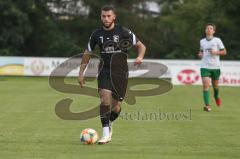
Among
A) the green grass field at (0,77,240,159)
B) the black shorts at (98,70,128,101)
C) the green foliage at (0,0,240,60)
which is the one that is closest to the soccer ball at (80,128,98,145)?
the green grass field at (0,77,240,159)

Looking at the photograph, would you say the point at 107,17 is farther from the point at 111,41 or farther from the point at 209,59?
the point at 209,59

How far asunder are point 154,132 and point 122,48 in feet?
7.66

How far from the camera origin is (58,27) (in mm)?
58625

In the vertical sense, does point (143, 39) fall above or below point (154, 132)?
below

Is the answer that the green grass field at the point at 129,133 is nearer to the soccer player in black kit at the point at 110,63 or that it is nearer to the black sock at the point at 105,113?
the black sock at the point at 105,113

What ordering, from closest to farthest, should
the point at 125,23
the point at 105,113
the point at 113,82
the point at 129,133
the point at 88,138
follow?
1. the point at 88,138
2. the point at 105,113
3. the point at 113,82
4. the point at 129,133
5. the point at 125,23

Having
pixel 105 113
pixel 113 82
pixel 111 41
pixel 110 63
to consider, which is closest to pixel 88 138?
pixel 105 113

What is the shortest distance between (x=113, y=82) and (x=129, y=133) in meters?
1.72

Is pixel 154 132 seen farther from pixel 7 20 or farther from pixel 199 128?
pixel 7 20

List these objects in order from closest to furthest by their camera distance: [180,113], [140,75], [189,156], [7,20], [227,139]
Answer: [189,156]
[227,139]
[180,113]
[140,75]
[7,20]

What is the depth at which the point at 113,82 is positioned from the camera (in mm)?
11773

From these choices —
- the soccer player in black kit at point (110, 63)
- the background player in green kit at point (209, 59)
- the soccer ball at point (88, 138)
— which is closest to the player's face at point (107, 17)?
the soccer player in black kit at point (110, 63)

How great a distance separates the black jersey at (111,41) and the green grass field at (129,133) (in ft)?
4.92

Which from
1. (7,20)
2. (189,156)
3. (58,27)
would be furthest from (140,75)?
(189,156)
